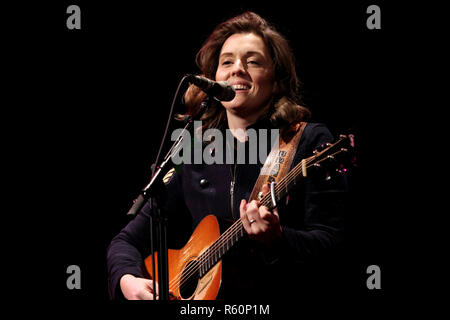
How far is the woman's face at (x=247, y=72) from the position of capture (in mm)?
2357

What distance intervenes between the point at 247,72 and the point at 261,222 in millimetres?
892

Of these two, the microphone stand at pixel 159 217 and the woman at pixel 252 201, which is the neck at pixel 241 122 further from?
the microphone stand at pixel 159 217

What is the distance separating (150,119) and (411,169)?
70.6 inches

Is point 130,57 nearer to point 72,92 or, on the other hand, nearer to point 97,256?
point 72,92

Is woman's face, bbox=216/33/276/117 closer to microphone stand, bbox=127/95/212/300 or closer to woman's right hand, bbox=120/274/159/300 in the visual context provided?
microphone stand, bbox=127/95/212/300

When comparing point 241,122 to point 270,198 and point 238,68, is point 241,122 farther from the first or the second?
point 270,198

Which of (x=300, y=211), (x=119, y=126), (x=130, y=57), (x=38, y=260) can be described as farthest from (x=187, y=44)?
(x=38, y=260)

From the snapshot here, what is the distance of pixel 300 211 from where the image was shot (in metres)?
2.18

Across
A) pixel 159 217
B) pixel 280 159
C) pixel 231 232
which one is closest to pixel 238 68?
pixel 280 159

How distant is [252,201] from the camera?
6.30ft

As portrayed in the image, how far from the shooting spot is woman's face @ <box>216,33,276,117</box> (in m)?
2.36

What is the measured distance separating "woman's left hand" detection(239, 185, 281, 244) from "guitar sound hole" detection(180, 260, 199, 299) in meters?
0.47

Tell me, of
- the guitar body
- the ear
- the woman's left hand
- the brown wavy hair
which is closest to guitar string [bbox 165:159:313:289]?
the guitar body

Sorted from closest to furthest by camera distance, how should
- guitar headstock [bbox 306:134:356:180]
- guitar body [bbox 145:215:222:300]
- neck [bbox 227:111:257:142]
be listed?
guitar headstock [bbox 306:134:356:180] → guitar body [bbox 145:215:222:300] → neck [bbox 227:111:257:142]
